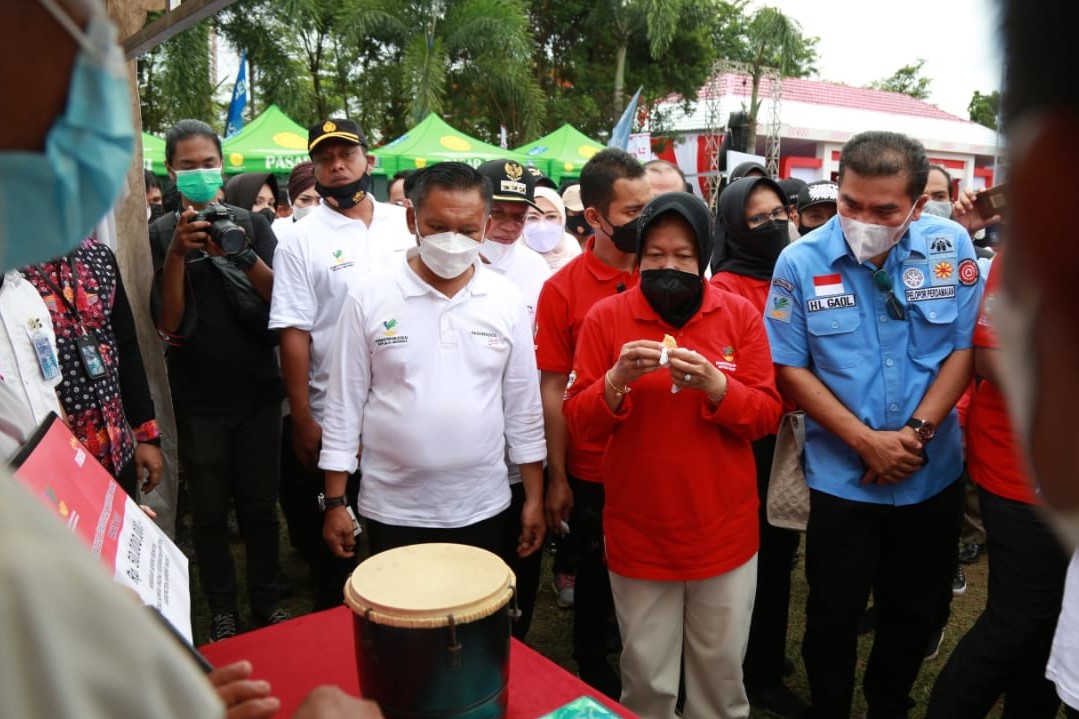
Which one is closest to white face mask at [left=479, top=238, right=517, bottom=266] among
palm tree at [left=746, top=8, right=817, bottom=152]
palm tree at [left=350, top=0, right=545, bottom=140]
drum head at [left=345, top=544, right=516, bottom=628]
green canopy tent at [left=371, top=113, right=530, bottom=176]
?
drum head at [left=345, top=544, right=516, bottom=628]

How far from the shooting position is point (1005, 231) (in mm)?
542

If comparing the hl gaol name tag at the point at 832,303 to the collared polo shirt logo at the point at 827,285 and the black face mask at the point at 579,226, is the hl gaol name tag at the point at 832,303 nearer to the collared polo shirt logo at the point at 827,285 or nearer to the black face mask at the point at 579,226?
the collared polo shirt logo at the point at 827,285

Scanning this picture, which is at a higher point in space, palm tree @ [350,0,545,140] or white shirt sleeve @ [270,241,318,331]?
palm tree @ [350,0,545,140]

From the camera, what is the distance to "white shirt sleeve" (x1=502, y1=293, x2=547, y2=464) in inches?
118

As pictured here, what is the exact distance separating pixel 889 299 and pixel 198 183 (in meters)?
2.80

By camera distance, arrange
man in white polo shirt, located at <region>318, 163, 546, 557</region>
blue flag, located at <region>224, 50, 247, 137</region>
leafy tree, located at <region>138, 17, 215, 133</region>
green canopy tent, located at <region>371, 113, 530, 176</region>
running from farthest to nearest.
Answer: blue flag, located at <region>224, 50, 247, 137</region>, leafy tree, located at <region>138, 17, 215, 133</region>, green canopy tent, located at <region>371, 113, 530, 176</region>, man in white polo shirt, located at <region>318, 163, 546, 557</region>

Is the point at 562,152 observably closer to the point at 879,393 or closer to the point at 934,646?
the point at 934,646

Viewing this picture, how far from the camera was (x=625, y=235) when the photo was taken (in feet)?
11.0

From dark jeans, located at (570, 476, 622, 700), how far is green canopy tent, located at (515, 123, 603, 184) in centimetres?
1149

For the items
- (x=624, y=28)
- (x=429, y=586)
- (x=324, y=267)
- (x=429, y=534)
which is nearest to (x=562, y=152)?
(x=624, y=28)

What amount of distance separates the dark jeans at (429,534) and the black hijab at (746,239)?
5.16ft

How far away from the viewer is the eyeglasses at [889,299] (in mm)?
2820

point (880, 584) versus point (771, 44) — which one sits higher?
point (771, 44)

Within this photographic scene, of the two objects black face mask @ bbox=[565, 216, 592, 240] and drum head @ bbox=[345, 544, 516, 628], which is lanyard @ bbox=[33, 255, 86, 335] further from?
black face mask @ bbox=[565, 216, 592, 240]
